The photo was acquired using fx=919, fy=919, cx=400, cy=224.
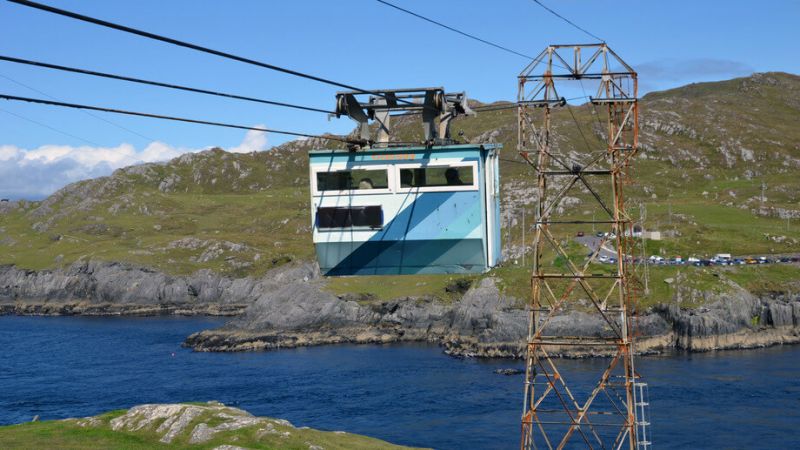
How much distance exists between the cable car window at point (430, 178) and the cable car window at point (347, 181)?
2.61ft

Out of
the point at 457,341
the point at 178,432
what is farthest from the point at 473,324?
the point at 178,432

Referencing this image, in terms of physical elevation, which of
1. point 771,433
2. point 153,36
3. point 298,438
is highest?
point 153,36

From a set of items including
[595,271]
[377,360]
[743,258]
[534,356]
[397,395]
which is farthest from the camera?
[743,258]

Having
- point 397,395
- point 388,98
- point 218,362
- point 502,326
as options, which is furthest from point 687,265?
point 388,98

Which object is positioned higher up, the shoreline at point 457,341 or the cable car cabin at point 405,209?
the cable car cabin at point 405,209

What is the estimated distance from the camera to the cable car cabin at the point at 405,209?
36.0 metres

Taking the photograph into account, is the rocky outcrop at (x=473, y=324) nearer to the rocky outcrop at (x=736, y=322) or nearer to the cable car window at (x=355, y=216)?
the rocky outcrop at (x=736, y=322)

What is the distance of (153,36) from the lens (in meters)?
19.4

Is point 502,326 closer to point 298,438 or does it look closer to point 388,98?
point 298,438

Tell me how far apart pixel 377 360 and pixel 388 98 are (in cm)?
12030

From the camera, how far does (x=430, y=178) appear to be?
36.6 m

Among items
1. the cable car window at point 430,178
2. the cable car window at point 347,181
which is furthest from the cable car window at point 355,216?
the cable car window at point 430,178

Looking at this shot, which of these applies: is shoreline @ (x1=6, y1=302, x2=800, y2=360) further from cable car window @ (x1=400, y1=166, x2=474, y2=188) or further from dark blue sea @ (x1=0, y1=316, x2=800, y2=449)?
cable car window @ (x1=400, y1=166, x2=474, y2=188)

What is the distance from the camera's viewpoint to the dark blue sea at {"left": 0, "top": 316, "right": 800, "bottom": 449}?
10206 cm
